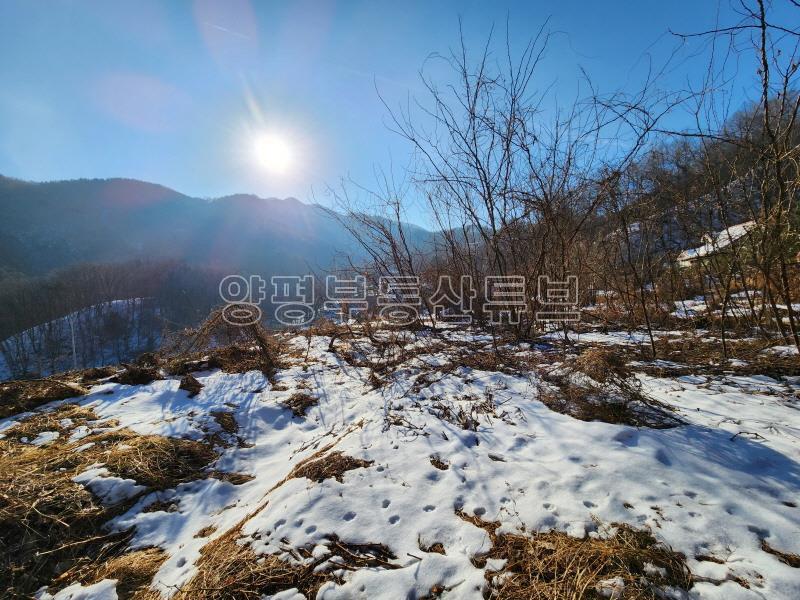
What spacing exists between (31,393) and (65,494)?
2146mm

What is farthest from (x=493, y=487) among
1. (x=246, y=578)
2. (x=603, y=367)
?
(x=603, y=367)

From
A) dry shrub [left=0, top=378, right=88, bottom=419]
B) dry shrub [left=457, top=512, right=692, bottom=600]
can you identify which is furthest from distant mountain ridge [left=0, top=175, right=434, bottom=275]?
dry shrub [left=457, top=512, right=692, bottom=600]

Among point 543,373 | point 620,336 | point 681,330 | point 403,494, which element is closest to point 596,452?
point 403,494

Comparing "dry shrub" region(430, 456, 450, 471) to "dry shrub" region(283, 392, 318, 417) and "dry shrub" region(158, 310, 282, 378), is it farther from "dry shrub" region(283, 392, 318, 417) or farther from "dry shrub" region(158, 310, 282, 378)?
"dry shrub" region(158, 310, 282, 378)

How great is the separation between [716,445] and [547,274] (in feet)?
10.3

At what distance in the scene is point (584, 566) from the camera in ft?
3.45

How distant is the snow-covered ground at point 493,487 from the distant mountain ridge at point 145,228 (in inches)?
3034

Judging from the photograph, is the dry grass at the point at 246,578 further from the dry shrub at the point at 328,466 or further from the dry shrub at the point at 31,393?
the dry shrub at the point at 31,393

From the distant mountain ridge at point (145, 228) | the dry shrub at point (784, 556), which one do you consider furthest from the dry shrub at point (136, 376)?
the distant mountain ridge at point (145, 228)

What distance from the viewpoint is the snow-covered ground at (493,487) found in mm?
1111

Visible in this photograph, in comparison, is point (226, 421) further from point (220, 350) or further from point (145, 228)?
point (145, 228)

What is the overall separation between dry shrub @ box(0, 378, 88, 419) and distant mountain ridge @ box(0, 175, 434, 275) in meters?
75.3

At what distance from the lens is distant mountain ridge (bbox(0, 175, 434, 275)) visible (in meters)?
81.4

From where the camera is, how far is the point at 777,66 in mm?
2012
